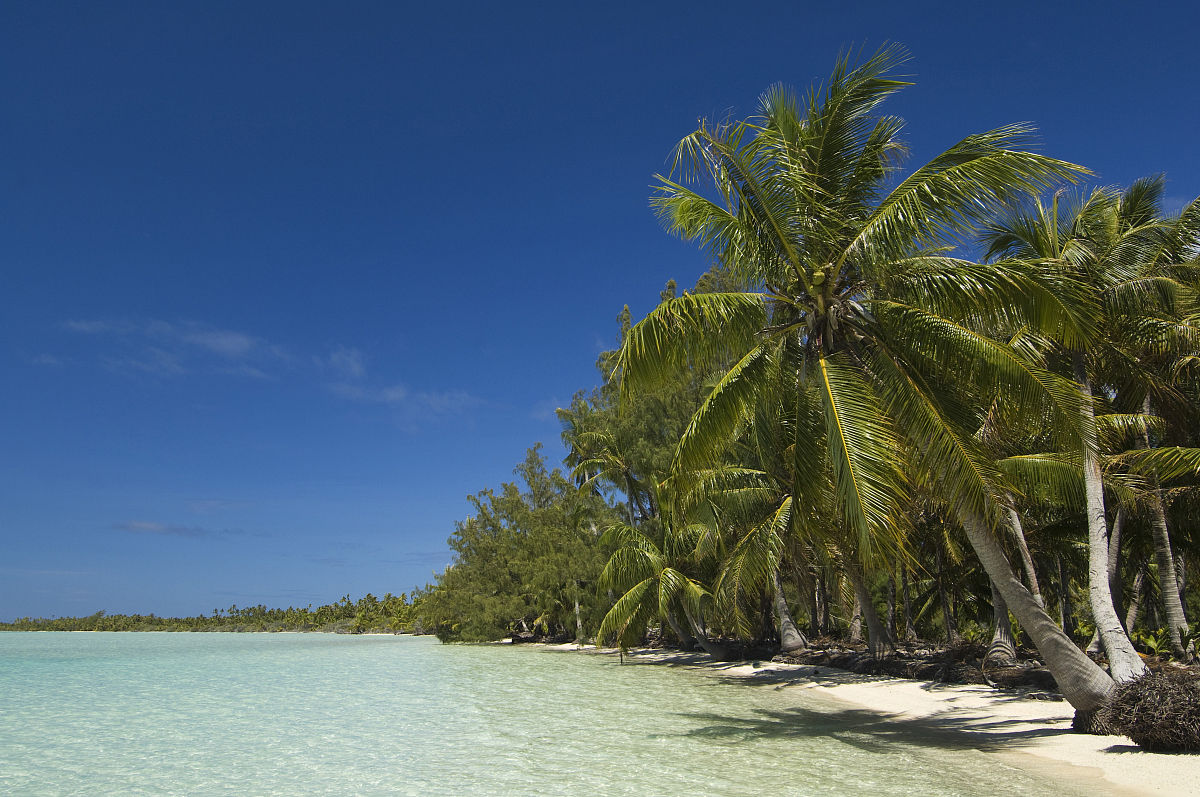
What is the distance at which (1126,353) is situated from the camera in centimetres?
1161

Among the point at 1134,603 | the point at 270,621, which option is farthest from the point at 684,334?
the point at 270,621

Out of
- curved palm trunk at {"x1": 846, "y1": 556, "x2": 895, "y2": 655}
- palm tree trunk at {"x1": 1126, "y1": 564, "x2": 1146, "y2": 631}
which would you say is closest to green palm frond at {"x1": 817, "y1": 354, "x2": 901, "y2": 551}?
curved palm trunk at {"x1": 846, "y1": 556, "x2": 895, "y2": 655}

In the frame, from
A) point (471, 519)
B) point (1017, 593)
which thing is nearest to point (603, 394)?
point (471, 519)

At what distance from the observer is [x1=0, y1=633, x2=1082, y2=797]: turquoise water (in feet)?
25.4

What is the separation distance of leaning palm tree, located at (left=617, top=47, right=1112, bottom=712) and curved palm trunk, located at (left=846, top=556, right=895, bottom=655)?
902 cm

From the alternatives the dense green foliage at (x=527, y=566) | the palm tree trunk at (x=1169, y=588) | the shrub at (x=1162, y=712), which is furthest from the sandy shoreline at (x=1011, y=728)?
the dense green foliage at (x=527, y=566)

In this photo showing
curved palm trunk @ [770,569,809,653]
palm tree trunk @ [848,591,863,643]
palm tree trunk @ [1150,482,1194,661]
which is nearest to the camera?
palm tree trunk @ [1150,482,1194,661]

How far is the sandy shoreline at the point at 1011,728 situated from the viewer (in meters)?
6.71

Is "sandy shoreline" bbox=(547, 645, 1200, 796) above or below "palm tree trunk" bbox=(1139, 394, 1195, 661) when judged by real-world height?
below

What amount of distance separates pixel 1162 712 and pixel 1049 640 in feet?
4.08

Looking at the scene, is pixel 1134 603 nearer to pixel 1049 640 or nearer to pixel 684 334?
pixel 1049 640

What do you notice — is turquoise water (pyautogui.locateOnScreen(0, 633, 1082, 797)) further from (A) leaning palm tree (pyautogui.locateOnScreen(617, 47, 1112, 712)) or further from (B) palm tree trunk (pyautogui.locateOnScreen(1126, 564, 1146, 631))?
(B) palm tree trunk (pyautogui.locateOnScreen(1126, 564, 1146, 631))

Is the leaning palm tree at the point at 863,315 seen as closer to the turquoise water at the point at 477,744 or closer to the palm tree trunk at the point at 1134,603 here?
the turquoise water at the point at 477,744

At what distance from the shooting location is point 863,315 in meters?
9.19
